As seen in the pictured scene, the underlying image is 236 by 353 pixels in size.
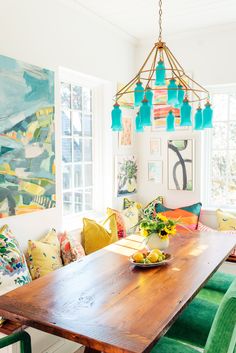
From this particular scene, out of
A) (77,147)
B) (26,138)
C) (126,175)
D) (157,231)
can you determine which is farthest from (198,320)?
(126,175)

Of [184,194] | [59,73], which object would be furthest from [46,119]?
[184,194]

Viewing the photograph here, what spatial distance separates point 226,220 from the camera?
3.89 meters

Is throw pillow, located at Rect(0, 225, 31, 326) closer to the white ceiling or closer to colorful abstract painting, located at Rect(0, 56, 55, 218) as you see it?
colorful abstract painting, located at Rect(0, 56, 55, 218)

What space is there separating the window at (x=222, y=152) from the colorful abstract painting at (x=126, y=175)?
2.86ft

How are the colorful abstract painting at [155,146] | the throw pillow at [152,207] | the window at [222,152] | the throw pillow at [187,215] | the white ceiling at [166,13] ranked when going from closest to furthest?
the white ceiling at [166,13] → the throw pillow at [187,215] → the window at [222,152] → the throw pillow at [152,207] → the colorful abstract painting at [155,146]

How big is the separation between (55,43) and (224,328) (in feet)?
8.51

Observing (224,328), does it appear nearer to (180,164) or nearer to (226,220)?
(226,220)

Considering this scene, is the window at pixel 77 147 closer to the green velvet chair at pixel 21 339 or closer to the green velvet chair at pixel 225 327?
the green velvet chair at pixel 21 339

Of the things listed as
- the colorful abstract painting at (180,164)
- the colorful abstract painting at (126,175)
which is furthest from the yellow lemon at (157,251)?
the colorful abstract painting at (180,164)

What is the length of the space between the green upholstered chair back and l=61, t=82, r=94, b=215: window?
231 centimetres

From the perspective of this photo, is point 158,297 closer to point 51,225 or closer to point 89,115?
point 51,225

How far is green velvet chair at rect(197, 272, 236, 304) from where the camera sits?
2.45m

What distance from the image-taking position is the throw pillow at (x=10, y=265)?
2.25 meters

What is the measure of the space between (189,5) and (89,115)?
145 centimetres
